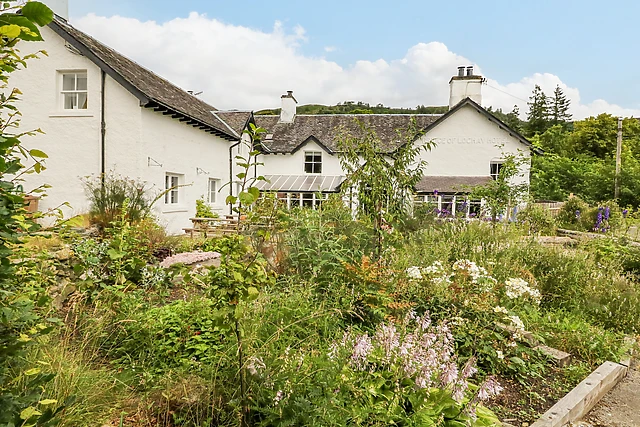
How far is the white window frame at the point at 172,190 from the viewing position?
574 inches

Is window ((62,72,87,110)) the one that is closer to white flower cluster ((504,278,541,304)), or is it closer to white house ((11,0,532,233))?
white house ((11,0,532,233))

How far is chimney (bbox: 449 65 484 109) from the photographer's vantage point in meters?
24.4

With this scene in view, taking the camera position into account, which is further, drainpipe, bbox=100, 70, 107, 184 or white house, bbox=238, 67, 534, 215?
white house, bbox=238, 67, 534, 215

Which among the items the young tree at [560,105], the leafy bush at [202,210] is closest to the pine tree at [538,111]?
the young tree at [560,105]

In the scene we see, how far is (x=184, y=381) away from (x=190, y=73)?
25.9m

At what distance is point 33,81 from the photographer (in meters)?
13.1

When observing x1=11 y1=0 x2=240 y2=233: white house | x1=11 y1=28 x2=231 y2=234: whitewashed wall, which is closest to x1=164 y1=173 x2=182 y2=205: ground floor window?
x1=11 y1=0 x2=240 y2=233: white house

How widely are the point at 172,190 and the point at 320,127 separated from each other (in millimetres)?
13521

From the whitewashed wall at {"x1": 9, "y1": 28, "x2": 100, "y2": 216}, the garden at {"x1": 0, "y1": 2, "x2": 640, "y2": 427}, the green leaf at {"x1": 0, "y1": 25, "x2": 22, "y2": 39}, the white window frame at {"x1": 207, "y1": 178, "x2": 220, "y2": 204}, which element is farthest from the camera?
the white window frame at {"x1": 207, "y1": 178, "x2": 220, "y2": 204}

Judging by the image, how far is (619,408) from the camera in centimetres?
377

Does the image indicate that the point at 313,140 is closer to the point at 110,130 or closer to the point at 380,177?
the point at 110,130

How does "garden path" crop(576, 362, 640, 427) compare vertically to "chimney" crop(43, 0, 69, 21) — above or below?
below

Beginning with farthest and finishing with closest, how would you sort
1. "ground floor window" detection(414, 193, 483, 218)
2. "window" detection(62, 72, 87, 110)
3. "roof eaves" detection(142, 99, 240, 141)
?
1. "window" detection(62, 72, 87, 110)
2. "roof eaves" detection(142, 99, 240, 141)
3. "ground floor window" detection(414, 193, 483, 218)

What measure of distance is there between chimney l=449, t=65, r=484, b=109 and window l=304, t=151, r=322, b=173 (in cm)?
849
